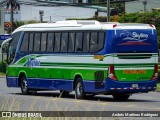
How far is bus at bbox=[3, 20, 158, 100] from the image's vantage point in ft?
80.4

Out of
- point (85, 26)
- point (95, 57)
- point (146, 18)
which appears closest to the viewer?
point (95, 57)

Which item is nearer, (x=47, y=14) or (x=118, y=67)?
(x=118, y=67)

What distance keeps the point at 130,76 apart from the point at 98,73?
4.05 feet

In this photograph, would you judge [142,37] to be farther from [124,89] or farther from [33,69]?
[33,69]

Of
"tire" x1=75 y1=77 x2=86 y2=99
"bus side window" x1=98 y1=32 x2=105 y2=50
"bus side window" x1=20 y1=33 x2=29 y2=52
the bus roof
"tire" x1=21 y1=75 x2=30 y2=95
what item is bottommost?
"tire" x1=21 y1=75 x2=30 y2=95

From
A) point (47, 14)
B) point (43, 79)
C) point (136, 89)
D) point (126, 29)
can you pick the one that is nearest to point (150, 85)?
point (136, 89)

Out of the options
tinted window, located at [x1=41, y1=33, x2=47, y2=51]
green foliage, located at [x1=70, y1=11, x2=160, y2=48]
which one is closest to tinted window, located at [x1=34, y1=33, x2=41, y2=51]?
tinted window, located at [x1=41, y1=33, x2=47, y2=51]

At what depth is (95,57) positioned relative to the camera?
24844 mm

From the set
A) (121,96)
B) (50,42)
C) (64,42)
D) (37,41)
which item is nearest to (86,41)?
(64,42)

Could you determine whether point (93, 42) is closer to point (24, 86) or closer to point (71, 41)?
point (71, 41)

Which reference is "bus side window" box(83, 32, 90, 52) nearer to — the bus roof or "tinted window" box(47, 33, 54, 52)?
the bus roof

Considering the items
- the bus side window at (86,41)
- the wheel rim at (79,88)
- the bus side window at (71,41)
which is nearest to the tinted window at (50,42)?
the bus side window at (71,41)

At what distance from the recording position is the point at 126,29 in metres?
24.6

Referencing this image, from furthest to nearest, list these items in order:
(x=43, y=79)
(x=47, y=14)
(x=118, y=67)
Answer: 1. (x=47, y=14)
2. (x=43, y=79)
3. (x=118, y=67)
